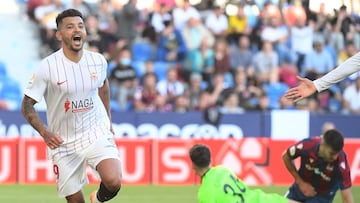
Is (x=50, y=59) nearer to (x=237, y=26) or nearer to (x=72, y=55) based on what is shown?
(x=72, y=55)

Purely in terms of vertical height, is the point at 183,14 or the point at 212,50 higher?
the point at 183,14

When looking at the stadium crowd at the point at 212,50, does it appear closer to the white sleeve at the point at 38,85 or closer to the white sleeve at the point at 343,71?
the white sleeve at the point at 38,85

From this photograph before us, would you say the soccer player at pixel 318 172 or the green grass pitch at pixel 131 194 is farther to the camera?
the green grass pitch at pixel 131 194

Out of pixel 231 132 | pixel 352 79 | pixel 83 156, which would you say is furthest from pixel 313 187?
pixel 352 79

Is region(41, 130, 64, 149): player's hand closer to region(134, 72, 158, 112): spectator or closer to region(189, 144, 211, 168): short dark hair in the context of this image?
region(189, 144, 211, 168): short dark hair

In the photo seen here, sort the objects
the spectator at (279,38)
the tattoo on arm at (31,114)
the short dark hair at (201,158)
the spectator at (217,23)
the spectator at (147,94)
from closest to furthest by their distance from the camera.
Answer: the short dark hair at (201,158), the tattoo on arm at (31,114), the spectator at (147,94), the spectator at (217,23), the spectator at (279,38)

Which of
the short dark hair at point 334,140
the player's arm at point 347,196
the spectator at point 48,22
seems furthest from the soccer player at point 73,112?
the spectator at point 48,22

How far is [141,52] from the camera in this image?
2011 cm

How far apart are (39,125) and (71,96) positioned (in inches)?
15.8

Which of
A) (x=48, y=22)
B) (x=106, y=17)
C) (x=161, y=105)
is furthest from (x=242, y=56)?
(x=48, y=22)

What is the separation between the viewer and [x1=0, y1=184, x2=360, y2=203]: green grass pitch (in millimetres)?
14273

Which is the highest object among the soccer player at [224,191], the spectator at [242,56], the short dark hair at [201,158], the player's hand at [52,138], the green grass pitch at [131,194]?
the spectator at [242,56]

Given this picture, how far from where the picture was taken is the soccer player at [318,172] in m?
9.52

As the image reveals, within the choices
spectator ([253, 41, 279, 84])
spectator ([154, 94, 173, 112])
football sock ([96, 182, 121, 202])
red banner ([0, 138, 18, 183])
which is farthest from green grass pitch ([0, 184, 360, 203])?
spectator ([253, 41, 279, 84])
